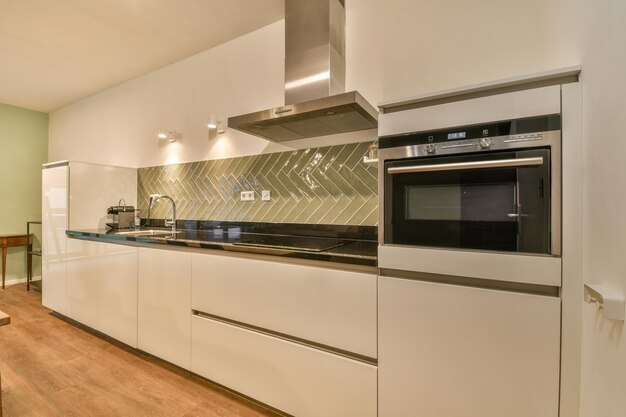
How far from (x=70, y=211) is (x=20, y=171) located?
2695mm

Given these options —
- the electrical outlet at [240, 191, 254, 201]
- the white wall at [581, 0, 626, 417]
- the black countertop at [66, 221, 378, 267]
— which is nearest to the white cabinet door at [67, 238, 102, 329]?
the black countertop at [66, 221, 378, 267]

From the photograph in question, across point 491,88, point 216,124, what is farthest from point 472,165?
point 216,124

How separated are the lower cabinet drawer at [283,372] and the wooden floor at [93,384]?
0.41 ft

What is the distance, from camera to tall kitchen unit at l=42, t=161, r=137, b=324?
9.45ft

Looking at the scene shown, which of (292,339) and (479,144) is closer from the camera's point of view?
(479,144)

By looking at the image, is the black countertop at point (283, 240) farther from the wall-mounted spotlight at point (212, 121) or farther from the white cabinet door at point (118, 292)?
the wall-mounted spotlight at point (212, 121)

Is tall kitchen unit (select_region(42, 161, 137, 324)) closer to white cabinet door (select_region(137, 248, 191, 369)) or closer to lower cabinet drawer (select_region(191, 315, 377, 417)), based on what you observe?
white cabinet door (select_region(137, 248, 191, 369))

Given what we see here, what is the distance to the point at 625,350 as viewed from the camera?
0.70 metres

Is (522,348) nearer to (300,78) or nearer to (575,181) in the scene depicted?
(575,181)

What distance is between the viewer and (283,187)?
234cm

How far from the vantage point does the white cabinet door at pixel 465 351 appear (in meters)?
0.99

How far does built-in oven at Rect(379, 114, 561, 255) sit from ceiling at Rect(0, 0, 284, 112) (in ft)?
5.82

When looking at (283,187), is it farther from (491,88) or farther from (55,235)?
(55,235)

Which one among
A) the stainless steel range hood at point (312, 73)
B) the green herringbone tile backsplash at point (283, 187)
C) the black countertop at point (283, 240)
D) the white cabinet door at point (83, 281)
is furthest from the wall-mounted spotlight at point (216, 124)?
the white cabinet door at point (83, 281)
